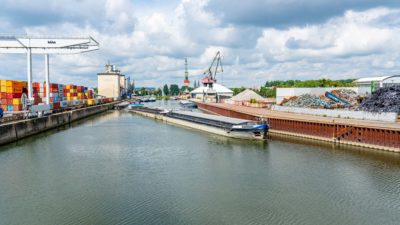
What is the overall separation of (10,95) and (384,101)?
4525 cm

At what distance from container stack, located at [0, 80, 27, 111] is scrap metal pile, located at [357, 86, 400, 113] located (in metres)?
→ 42.9

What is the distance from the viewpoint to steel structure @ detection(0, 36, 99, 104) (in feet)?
141

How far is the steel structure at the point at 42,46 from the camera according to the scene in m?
42.9

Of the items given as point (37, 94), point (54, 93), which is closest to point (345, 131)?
point (37, 94)

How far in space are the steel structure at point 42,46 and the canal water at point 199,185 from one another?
16687 mm

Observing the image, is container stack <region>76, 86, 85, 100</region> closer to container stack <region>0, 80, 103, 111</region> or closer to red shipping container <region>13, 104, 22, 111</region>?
container stack <region>0, 80, 103, 111</region>

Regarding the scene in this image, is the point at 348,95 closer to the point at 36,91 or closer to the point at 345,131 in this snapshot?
the point at 345,131

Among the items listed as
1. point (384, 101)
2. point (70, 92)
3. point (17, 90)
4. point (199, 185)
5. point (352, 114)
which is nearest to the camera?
point (199, 185)

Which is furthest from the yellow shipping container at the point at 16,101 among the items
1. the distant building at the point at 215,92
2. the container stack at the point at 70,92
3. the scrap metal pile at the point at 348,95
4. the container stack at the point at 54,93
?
the distant building at the point at 215,92

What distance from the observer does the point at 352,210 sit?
1574cm

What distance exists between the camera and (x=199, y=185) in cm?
1962

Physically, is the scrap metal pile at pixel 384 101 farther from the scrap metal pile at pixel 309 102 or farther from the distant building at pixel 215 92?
the distant building at pixel 215 92

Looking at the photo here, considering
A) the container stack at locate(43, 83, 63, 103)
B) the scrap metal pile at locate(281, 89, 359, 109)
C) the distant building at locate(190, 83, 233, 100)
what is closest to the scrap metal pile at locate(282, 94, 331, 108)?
the scrap metal pile at locate(281, 89, 359, 109)

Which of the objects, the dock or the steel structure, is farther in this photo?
the steel structure
